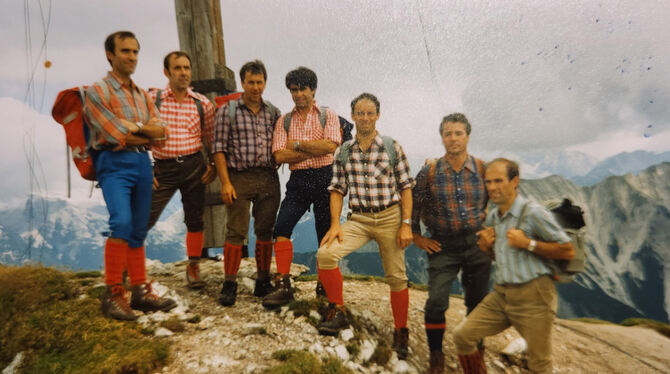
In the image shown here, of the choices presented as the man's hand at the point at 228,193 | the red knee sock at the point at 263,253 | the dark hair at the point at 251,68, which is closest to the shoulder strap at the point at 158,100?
the dark hair at the point at 251,68

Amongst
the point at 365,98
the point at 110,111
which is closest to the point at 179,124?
the point at 110,111

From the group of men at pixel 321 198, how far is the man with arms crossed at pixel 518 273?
0.01 m

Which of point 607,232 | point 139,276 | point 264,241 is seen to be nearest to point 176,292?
point 139,276

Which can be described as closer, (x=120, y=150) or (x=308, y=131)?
(x=120, y=150)

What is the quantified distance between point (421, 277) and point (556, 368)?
478 ft

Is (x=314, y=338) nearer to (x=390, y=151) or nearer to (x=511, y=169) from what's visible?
(x=390, y=151)

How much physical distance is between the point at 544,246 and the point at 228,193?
3497mm

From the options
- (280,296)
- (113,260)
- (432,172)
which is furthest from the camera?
(280,296)

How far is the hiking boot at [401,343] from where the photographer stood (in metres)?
3.76

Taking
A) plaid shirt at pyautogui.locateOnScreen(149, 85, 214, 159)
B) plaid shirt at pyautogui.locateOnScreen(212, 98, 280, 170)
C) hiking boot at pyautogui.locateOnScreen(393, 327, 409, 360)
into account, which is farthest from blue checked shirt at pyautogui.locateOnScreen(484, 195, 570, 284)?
plaid shirt at pyautogui.locateOnScreen(149, 85, 214, 159)

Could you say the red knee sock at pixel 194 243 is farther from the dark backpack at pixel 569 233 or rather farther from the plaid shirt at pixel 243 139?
the dark backpack at pixel 569 233

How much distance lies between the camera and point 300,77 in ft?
Result: 13.7

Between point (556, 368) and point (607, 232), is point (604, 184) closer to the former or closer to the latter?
point (607, 232)

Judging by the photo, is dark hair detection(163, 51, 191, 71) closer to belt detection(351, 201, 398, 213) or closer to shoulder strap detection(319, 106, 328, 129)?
shoulder strap detection(319, 106, 328, 129)
